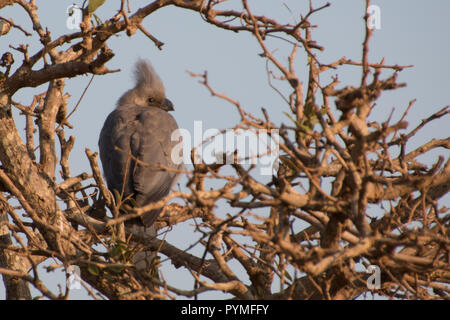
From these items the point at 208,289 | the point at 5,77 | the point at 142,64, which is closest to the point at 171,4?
the point at 5,77

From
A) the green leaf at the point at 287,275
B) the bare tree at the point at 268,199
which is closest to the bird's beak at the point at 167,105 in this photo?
the bare tree at the point at 268,199

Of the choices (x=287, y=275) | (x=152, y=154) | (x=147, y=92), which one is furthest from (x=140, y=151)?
(x=287, y=275)

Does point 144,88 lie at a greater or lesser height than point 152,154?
greater

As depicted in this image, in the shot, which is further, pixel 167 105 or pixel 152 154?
pixel 167 105

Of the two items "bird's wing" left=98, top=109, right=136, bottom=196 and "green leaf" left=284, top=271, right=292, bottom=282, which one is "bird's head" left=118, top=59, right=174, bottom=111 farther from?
"green leaf" left=284, top=271, right=292, bottom=282

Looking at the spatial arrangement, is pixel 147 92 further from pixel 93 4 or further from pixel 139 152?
pixel 93 4

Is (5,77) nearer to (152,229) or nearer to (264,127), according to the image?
(152,229)

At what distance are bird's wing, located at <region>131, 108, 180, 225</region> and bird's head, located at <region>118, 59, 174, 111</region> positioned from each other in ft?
3.06

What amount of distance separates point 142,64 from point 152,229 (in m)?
2.96

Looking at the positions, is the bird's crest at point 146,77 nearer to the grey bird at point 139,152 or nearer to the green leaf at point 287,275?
the grey bird at point 139,152

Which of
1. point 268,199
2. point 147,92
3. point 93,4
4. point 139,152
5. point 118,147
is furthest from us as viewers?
point 147,92

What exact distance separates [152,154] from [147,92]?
73.4 inches

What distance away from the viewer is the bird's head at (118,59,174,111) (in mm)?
7641

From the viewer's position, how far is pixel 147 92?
301 inches
